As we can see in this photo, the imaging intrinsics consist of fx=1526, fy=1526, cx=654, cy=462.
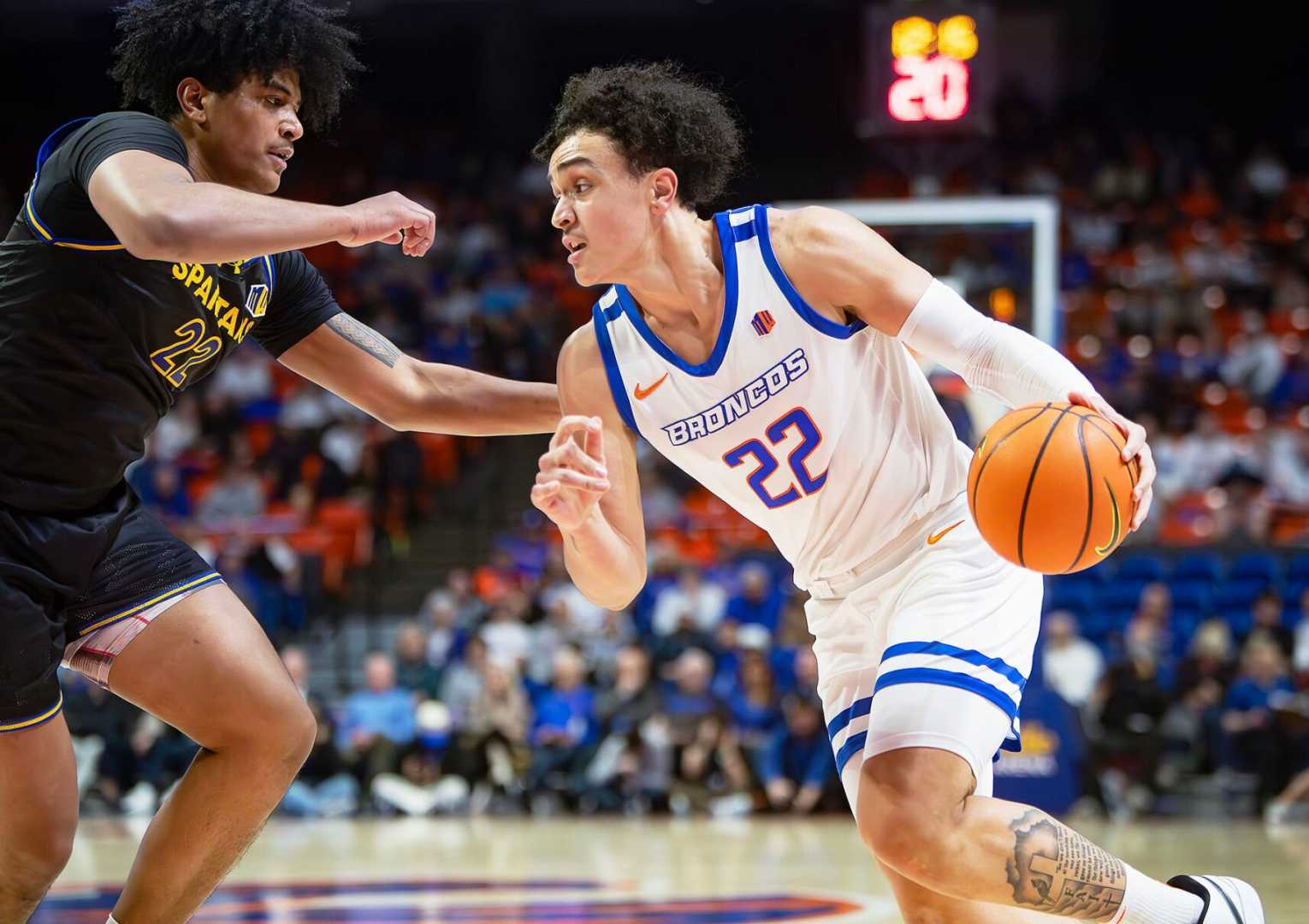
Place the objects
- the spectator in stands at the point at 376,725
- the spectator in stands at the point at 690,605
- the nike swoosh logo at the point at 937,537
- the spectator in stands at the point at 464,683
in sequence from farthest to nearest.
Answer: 1. the spectator in stands at the point at 690,605
2. the spectator in stands at the point at 464,683
3. the spectator in stands at the point at 376,725
4. the nike swoosh logo at the point at 937,537

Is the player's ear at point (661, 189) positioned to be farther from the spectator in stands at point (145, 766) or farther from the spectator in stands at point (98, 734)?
the spectator in stands at point (98, 734)

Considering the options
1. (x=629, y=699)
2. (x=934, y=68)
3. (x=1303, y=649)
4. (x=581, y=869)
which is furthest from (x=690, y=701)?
(x=934, y=68)

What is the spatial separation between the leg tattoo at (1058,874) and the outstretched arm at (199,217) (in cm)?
197

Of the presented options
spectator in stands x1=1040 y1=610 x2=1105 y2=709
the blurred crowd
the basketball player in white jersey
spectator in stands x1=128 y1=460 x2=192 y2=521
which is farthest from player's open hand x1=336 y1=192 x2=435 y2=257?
spectator in stands x1=128 y1=460 x2=192 y2=521

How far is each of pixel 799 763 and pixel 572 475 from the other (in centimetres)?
790

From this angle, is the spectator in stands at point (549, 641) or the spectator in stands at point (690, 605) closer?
the spectator in stands at point (549, 641)

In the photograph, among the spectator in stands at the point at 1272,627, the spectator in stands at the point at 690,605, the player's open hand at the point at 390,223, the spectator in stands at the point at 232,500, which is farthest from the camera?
the spectator in stands at the point at 232,500

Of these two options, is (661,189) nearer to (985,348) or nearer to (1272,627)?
(985,348)

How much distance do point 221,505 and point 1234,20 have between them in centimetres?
1492

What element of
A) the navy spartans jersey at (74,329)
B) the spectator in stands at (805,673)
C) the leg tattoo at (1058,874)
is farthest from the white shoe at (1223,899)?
the spectator in stands at (805,673)

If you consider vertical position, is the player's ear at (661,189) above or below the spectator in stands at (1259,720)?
above

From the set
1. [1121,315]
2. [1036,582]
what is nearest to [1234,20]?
[1121,315]

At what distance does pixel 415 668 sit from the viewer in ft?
39.8

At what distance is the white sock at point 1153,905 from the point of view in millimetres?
3465
